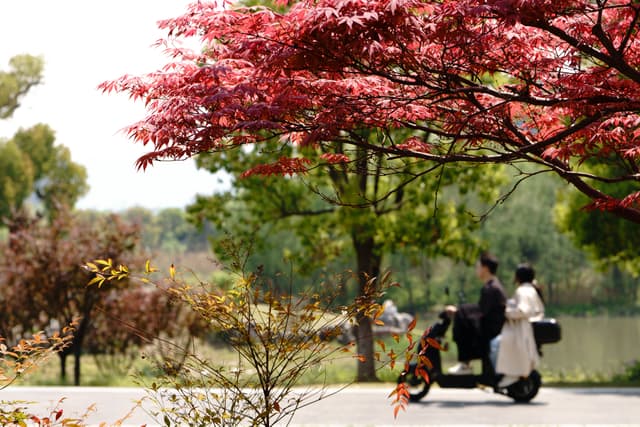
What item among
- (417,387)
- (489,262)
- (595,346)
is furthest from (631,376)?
(595,346)

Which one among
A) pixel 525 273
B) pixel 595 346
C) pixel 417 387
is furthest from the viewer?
pixel 595 346

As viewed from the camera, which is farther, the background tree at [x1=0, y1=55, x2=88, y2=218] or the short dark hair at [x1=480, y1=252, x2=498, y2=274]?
the background tree at [x1=0, y1=55, x2=88, y2=218]

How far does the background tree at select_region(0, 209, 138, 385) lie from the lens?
1488 centimetres

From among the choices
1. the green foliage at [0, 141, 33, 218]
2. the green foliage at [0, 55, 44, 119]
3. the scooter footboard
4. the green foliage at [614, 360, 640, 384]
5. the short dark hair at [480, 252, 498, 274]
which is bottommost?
the green foliage at [614, 360, 640, 384]

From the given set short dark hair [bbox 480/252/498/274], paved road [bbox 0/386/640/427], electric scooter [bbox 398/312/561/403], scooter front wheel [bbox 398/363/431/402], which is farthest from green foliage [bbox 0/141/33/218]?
short dark hair [bbox 480/252/498/274]

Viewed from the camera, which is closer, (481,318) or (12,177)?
(481,318)

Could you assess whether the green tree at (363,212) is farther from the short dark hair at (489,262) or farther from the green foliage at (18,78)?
the green foliage at (18,78)

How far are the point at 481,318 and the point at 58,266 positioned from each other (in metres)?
8.05

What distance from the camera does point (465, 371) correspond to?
1037 cm

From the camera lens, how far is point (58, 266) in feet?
49.4

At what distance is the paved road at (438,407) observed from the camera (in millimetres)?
8938

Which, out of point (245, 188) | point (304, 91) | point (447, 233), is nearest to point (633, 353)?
point (447, 233)

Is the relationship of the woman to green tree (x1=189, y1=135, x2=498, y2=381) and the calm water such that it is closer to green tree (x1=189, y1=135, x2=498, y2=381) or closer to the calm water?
green tree (x1=189, y1=135, x2=498, y2=381)

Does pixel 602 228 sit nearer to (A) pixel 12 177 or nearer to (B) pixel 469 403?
(B) pixel 469 403
